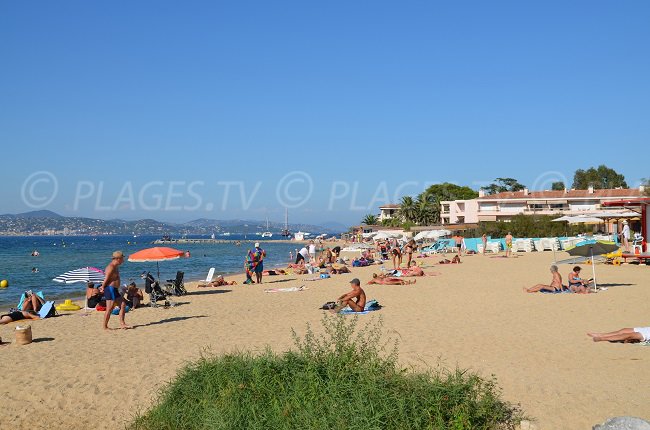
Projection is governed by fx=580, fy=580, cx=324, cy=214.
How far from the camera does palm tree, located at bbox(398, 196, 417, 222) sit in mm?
90000

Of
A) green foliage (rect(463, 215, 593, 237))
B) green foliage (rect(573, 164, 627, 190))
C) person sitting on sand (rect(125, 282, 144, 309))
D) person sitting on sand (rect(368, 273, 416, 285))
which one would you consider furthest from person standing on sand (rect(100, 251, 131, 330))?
green foliage (rect(573, 164, 627, 190))

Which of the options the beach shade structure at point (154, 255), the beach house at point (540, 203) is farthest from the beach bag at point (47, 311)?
the beach house at point (540, 203)

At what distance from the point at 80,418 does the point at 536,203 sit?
66094mm

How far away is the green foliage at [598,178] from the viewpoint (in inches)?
3829

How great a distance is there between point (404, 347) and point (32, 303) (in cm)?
992

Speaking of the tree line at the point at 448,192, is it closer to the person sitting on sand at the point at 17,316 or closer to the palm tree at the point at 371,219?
the palm tree at the point at 371,219

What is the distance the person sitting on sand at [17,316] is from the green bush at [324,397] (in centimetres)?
855

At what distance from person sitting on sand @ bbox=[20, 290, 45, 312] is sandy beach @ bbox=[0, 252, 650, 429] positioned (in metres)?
1.38

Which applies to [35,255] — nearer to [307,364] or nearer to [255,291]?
[255,291]

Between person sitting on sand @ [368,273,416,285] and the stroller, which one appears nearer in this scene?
the stroller

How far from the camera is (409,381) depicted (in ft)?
18.7

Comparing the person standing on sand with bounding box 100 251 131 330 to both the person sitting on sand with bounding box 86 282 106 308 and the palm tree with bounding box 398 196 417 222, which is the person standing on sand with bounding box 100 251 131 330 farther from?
the palm tree with bounding box 398 196 417 222

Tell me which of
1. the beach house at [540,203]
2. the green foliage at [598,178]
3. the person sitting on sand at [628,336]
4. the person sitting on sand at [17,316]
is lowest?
the person sitting on sand at [17,316]

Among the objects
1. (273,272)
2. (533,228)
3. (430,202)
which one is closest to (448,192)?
(430,202)
